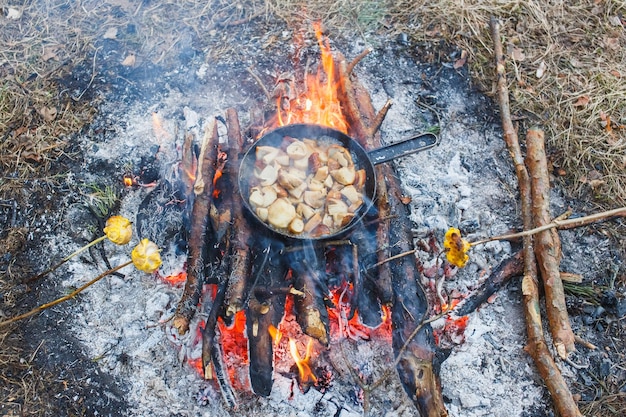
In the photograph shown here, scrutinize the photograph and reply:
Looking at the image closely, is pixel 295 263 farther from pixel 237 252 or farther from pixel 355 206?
pixel 355 206

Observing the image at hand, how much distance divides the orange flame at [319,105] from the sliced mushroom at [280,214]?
2.76 feet

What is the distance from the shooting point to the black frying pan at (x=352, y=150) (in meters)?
3.06

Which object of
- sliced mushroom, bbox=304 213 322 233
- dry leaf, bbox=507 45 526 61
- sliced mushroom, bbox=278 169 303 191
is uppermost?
dry leaf, bbox=507 45 526 61

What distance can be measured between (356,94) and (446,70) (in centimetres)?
109

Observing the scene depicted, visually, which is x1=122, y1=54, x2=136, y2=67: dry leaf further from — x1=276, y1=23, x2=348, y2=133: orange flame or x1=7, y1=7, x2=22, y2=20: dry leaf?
x1=276, y1=23, x2=348, y2=133: orange flame

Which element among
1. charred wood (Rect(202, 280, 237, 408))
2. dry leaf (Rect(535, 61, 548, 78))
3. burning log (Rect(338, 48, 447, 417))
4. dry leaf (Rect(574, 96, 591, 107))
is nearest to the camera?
burning log (Rect(338, 48, 447, 417))

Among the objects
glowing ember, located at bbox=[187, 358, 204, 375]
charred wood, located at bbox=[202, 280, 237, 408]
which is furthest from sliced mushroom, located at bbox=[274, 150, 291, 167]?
glowing ember, located at bbox=[187, 358, 204, 375]

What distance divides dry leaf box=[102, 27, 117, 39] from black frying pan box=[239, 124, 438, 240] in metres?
2.19

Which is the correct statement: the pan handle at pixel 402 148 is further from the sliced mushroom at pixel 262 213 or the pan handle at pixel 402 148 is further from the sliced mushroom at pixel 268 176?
the sliced mushroom at pixel 262 213

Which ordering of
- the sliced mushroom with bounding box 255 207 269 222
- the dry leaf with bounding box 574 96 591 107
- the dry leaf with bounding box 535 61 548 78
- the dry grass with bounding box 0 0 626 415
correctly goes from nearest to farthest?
the sliced mushroom with bounding box 255 207 269 222 → the dry grass with bounding box 0 0 626 415 → the dry leaf with bounding box 574 96 591 107 → the dry leaf with bounding box 535 61 548 78

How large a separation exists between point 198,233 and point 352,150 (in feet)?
3.70

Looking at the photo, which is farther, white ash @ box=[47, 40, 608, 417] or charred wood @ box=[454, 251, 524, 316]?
charred wood @ box=[454, 251, 524, 316]

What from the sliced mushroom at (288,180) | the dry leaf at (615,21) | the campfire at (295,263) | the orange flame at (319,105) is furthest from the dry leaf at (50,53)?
the dry leaf at (615,21)

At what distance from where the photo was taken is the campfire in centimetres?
285
